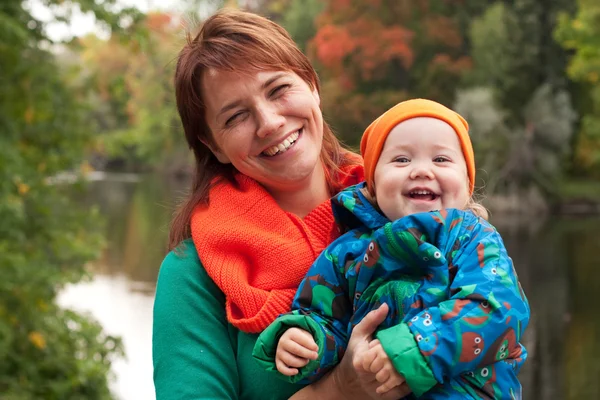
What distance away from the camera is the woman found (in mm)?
1946

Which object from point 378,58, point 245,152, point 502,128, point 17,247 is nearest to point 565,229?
point 502,128

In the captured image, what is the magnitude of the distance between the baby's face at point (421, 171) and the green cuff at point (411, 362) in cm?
32

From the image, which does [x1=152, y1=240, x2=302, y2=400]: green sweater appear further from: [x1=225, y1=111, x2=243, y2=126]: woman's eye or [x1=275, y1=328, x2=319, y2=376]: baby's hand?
[x1=225, y1=111, x2=243, y2=126]: woman's eye

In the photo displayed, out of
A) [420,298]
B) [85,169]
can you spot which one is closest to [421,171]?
[420,298]

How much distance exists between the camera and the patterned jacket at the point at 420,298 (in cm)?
168

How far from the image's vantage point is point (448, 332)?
168 cm

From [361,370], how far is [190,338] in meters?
0.43

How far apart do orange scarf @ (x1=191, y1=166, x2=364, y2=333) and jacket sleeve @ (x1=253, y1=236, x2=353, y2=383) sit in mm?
71

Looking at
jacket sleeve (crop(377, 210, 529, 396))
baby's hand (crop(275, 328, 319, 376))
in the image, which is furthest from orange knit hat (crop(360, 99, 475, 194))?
baby's hand (crop(275, 328, 319, 376))

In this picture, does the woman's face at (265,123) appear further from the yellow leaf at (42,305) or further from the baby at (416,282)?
the yellow leaf at (42,305)

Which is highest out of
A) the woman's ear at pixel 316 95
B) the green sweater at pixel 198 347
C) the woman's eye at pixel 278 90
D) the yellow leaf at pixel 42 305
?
the yellow leaf at pixel 42 305

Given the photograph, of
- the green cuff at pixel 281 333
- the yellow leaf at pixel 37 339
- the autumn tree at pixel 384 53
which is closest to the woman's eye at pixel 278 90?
the green cuff at pixel 281 333

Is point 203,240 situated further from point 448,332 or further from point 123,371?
point 123,371

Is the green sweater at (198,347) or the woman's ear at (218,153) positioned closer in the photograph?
the green sweater at (198,347)
